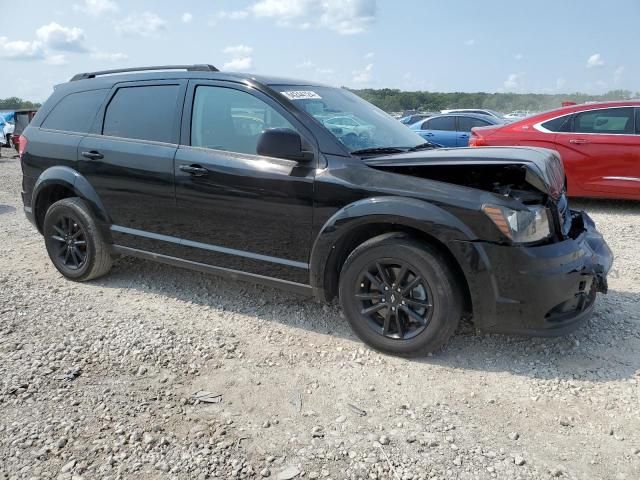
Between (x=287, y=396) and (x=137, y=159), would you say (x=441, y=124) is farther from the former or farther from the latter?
(x=287, y=396)

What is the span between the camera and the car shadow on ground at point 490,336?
317cm

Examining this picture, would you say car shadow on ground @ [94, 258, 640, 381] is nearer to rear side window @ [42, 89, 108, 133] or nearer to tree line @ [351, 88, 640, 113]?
rear side window @ [42, 89, 108, 133]

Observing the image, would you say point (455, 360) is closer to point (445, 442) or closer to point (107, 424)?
point (445, 442)

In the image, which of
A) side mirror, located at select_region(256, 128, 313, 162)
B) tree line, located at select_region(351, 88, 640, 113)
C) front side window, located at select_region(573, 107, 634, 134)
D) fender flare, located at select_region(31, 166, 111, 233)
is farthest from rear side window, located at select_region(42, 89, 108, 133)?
tree line, located at select_region(351, 88, 640, 113)

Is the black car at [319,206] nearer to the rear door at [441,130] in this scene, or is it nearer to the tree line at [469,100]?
the rear door at [441,130]

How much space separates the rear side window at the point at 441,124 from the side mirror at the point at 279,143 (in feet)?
36.3

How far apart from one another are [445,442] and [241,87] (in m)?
2.61

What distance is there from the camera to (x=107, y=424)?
2.62 m

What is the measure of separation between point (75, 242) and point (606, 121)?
22.1ft

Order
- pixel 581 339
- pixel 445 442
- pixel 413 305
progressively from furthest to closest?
pixel 581 339
pixel 413 305
pixel 445 442

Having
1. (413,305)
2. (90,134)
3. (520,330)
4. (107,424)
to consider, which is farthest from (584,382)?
(90,134)

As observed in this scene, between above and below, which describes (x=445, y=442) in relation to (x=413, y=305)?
below

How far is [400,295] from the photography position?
3.18 metres

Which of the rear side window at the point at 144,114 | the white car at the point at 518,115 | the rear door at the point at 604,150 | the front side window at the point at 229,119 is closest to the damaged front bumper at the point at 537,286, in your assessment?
the front side window at the point at 229,119
